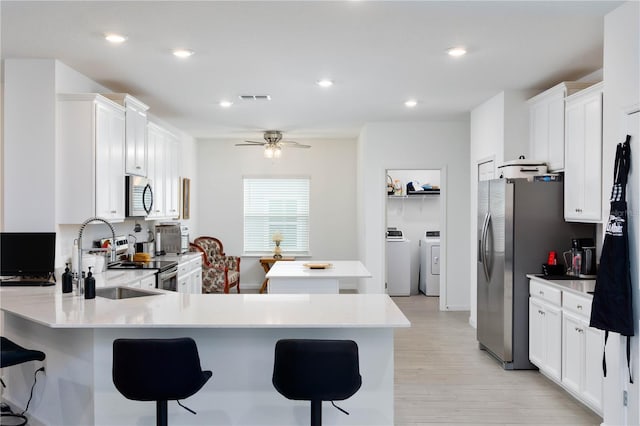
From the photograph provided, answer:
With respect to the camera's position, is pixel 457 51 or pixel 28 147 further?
pixel 28 147

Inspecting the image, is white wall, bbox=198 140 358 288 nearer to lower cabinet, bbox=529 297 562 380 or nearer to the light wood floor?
the light wood floor

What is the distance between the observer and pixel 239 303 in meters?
3.12

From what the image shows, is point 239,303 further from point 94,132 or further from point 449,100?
point 449,100

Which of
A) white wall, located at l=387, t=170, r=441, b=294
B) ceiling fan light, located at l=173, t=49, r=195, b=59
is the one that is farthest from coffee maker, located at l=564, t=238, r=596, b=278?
white wall, located at l=387, t=170, r=441, b=294

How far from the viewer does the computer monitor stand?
156 inches

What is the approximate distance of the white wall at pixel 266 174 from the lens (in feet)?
29.6

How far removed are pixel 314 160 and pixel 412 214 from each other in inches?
80.0

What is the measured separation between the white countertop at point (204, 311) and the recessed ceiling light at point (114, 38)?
6.06 feet

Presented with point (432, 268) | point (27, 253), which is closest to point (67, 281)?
point (27, 253)

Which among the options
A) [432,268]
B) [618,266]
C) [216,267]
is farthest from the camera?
[432,268]

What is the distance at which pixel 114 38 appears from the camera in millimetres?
3633

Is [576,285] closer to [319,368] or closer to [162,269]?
[319,368]

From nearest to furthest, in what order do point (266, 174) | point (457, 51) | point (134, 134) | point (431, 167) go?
1. point (457, 51)
2. point (134, 134)
3. point (431, 167)
4. point (266, 174)

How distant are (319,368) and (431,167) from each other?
5.43m
